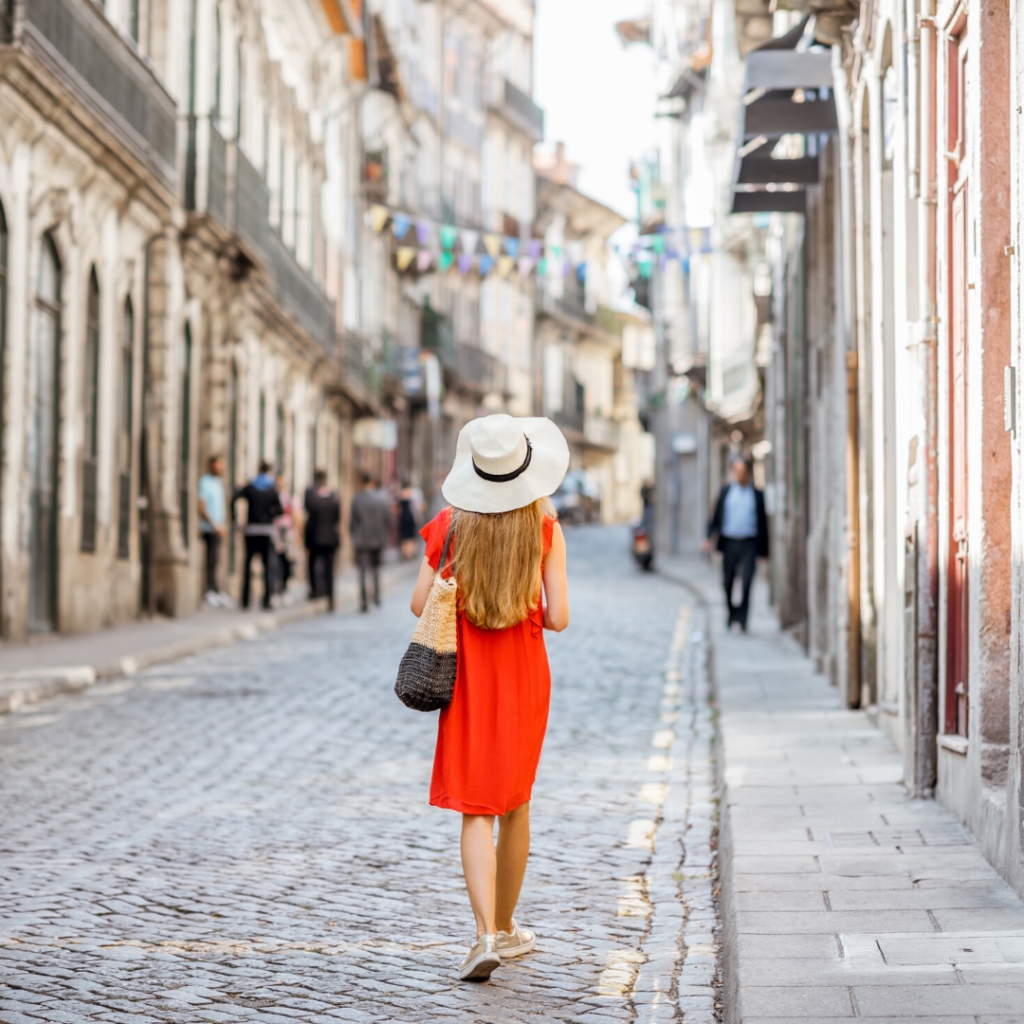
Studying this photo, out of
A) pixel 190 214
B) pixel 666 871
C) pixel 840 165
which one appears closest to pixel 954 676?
pixel 666 871

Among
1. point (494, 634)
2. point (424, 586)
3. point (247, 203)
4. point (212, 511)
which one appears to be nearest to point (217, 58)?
point (247, 203)

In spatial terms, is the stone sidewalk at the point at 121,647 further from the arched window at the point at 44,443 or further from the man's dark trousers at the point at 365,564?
the man's dark trousers at the point at 365,564

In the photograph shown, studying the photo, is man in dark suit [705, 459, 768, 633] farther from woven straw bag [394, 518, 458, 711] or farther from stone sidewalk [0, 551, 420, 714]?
woven straw bag [394, 518, 458, 711]

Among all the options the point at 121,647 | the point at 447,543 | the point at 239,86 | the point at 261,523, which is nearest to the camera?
the point at 447,543

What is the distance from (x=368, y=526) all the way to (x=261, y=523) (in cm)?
127

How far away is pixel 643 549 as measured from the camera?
116 feet

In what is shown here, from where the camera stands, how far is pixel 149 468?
21484 millimetres

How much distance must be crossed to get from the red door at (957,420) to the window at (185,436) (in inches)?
634

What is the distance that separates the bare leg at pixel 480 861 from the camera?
5.28m

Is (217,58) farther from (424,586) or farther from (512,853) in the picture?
(512,853)

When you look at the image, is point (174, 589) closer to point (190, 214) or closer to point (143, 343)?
point (143, 343)

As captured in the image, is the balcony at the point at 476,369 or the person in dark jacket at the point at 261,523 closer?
the person in dark jacket at the point at 261,523

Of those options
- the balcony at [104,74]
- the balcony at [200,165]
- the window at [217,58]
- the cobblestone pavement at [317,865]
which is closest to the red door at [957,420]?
the cobblestone pavement at [317,865]

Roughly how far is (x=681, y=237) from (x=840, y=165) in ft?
59.2
